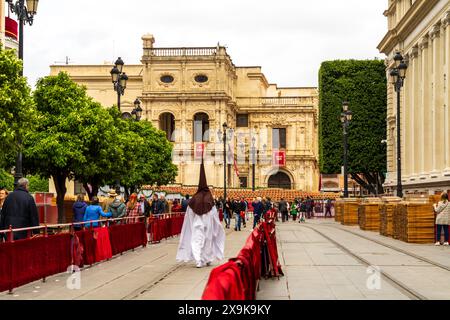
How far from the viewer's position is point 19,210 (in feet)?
48.7

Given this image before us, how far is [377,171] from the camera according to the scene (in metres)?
61.2

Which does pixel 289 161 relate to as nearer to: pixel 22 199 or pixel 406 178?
A: pixel 406 178

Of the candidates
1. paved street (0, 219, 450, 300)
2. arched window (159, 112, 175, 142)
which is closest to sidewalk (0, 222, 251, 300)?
paved street (0, 219, 450, 300)

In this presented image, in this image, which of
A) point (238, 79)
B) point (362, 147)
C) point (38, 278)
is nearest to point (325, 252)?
point (38, 278)

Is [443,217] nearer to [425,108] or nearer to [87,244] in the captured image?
[87,244]

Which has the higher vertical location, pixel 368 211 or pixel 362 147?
pixel 362 147

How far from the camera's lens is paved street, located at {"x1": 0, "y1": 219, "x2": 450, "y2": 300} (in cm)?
1309

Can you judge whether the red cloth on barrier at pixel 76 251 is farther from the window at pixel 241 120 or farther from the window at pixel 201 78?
the window at pixel 241 120

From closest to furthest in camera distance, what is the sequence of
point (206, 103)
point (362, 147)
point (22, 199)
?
point (22, 199)
point (362, 147)
point (206, 103)

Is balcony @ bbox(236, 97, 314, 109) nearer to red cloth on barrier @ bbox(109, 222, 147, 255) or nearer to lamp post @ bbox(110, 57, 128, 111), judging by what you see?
lamp post @ bbox(110, 57, 128, 111)

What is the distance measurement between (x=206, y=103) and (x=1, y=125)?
65911 millimetres

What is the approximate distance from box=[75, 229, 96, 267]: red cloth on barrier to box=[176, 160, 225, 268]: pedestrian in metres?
1.93

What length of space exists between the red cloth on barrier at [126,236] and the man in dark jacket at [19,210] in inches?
236

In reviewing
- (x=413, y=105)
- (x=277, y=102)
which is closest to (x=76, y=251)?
(x=413, y=105)
